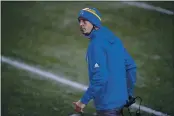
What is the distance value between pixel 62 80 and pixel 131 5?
2262mm

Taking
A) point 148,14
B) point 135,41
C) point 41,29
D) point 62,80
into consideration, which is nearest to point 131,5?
point 148,14

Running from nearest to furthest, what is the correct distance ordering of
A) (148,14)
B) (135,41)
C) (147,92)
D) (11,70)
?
(147,92) < (11,70) < (135,41) < (148,14)

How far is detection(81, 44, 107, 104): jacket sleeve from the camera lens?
16.5 feet

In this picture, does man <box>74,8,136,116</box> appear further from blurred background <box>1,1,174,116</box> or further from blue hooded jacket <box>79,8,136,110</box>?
blurred background <box>1,1,174,116</box>

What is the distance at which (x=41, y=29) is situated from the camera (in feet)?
28.6

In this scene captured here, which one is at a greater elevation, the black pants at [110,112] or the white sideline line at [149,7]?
the white sideline line at [149,7]

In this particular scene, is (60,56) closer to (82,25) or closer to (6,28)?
(6,28)

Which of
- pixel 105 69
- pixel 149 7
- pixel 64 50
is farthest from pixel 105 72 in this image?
pixel 149 7

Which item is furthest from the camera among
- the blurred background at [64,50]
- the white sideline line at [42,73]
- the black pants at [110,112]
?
the white sideline line at [42,73]

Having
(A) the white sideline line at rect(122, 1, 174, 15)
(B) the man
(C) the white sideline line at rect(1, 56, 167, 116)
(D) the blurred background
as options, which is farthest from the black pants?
(A) the white sideline line at rect(122, 1, 174, 15)

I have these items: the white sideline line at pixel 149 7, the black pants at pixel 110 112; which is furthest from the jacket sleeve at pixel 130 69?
the white sideline line at pixel 149 7

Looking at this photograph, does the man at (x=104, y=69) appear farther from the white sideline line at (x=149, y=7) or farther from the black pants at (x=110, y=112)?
the white sideline line at (x=149, y=7)

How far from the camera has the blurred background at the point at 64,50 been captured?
7246 mm

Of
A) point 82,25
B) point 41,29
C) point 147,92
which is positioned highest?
point 41,29
